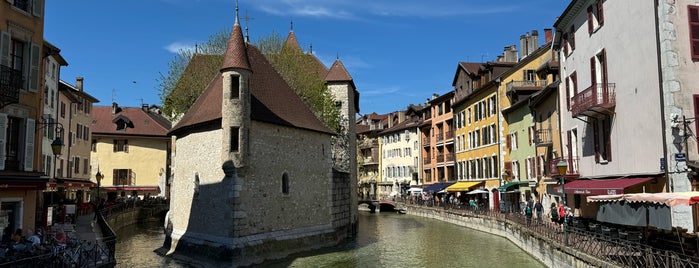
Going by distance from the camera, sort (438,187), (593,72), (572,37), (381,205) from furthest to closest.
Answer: (381,205) < (438,187) < (572,37) < (593,72)

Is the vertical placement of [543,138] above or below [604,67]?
below

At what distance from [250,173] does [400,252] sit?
8.78 metres

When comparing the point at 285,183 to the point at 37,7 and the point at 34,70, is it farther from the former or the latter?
the point at 37,7

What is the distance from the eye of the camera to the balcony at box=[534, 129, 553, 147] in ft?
96.5

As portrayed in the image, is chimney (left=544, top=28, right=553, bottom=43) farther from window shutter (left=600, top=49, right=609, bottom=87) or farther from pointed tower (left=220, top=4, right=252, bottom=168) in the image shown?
pointed tower (left=220, top=4, right=252, bottom=168)

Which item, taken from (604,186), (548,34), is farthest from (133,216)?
(604,186)

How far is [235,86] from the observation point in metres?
21.7

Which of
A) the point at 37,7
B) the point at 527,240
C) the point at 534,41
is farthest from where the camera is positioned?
the point at 534,41

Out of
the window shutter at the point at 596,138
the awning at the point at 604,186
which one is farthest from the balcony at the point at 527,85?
the awning at the point at 604,186

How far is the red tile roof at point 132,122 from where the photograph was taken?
54.8 m

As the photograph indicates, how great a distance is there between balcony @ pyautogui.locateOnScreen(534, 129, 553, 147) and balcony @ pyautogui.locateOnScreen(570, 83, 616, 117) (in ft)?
26.2

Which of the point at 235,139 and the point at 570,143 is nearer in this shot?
the point at 235,139

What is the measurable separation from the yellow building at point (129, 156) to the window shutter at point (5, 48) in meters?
39.3

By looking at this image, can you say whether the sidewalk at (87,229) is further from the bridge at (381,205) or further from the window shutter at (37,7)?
the bridge at (381,205)
